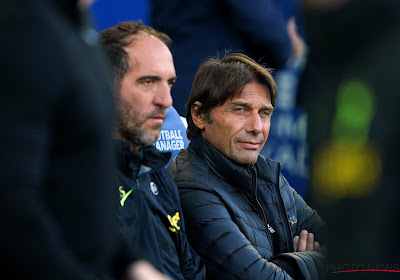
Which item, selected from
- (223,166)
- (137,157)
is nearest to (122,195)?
(137,157)

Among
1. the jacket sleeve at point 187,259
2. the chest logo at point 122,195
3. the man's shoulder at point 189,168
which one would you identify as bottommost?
the jacket sleeve at point 187,259

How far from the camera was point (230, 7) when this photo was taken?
3.87 metres

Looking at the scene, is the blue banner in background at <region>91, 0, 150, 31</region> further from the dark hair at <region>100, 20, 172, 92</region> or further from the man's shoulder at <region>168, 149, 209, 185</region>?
the dark hair at <region>100, 20, 172, 92</region>

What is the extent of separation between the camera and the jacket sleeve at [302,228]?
296cm

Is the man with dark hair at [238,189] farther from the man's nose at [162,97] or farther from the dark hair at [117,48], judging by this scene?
the dark hair at [117,48]

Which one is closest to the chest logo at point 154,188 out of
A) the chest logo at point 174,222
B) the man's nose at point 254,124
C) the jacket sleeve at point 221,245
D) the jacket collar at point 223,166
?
the chest logo at point 174,222

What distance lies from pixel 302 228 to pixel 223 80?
2.97 feet

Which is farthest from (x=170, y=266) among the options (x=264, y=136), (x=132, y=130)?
(x=264, y=136)

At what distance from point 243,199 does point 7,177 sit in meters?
2.24

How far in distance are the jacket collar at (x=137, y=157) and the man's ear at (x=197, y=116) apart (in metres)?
0.90

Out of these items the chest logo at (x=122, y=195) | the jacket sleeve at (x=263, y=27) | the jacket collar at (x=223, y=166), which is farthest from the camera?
the jacket sleeve at (x=263, y=27)

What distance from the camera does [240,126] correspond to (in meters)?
3.31

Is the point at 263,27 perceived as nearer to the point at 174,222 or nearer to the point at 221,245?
the point at 221,245

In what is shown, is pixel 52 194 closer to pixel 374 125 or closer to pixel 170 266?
pixel 374 125
